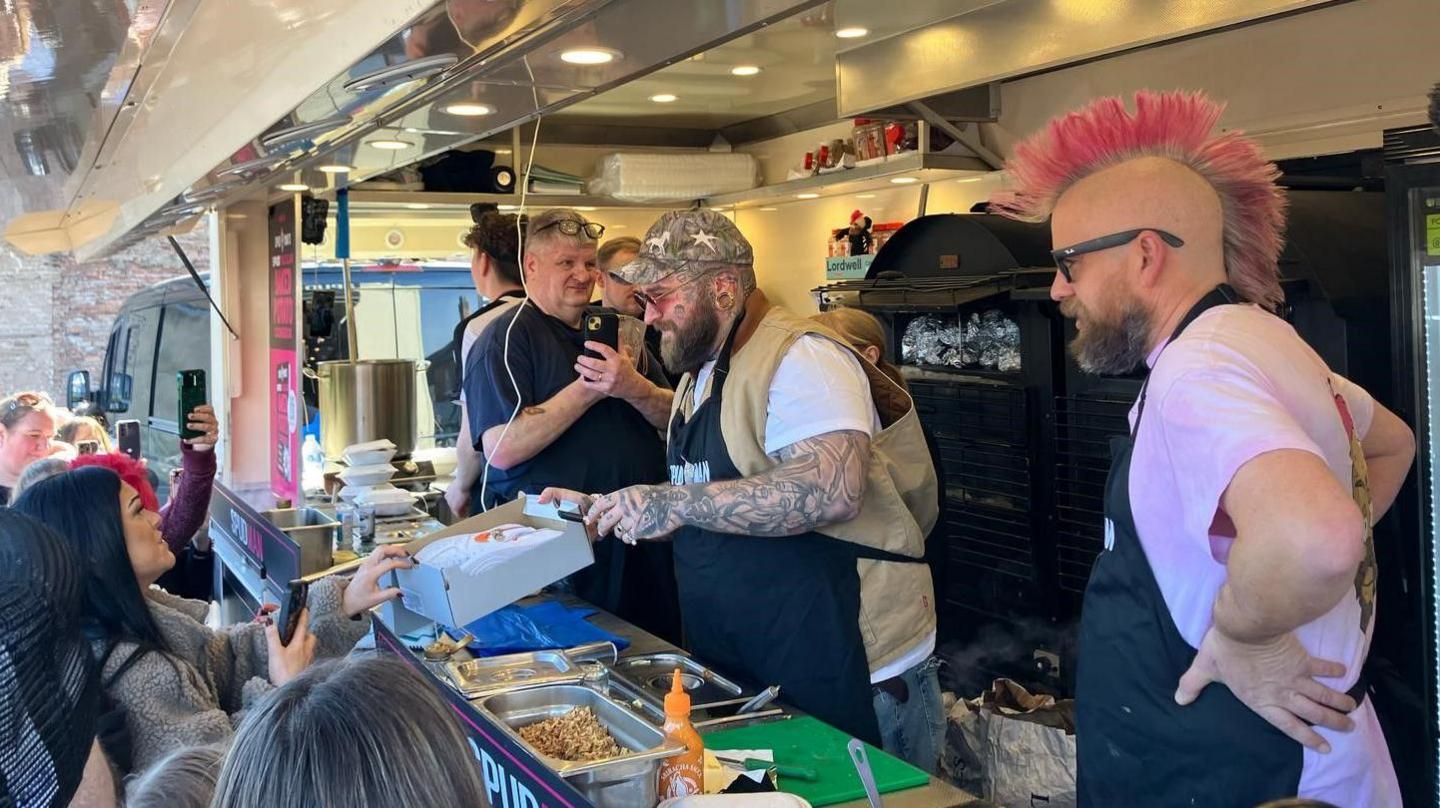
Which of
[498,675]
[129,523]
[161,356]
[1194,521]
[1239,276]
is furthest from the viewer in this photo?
[161,356]

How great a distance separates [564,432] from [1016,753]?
150 cm

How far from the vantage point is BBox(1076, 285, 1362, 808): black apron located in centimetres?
173

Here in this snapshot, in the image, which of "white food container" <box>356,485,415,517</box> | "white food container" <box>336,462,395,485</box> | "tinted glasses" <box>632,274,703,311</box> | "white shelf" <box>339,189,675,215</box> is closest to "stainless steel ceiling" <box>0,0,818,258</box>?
"tinted glasses" <box>632,274,703,311</box>

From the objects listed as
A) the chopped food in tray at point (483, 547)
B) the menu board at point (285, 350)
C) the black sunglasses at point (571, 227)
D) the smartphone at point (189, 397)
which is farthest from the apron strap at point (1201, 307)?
the menu board at point (285, 350)

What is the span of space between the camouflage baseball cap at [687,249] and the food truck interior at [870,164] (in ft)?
1.18

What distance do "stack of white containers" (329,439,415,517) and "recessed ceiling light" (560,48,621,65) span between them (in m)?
2.59

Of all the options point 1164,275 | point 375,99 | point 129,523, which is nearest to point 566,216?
point 375,99

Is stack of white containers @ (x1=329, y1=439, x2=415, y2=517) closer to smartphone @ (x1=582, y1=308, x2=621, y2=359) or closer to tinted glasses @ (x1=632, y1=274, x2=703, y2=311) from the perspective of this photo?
smartphone @ (x1=582, y1=308, x2=621, y2=359)

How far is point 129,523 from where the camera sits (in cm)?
267

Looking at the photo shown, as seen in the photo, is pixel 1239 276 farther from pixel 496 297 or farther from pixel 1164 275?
pixel 496 297

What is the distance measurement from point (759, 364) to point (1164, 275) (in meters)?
0.94

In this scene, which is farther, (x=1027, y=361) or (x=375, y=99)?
(x=1027, y=361)

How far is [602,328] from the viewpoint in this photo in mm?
3348

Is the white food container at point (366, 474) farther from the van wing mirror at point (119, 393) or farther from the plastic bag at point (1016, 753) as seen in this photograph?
the van wing mirror at point (119, 393)
